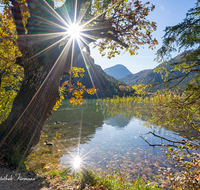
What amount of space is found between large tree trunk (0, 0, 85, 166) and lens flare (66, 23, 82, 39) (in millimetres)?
472

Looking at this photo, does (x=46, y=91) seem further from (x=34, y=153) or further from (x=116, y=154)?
(x=116, y=154)

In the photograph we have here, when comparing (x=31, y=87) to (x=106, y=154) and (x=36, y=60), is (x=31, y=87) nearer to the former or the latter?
(x=36, y=60)

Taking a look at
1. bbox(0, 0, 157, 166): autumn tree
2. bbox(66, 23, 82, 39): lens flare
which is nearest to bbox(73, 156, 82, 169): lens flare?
bbox(0, 0, 157, 166): autumn tree

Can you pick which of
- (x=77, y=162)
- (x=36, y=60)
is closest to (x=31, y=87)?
(x=36, y=60)

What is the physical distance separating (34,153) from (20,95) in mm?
4566

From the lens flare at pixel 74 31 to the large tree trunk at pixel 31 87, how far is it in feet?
1.55

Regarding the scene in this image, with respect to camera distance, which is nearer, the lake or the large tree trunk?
the large tree trunk

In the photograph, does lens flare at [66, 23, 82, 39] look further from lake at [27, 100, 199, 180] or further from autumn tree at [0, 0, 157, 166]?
lake at [27, 100, 199, 180]

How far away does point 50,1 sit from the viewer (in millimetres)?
3955

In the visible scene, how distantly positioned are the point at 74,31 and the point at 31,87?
2877 mm

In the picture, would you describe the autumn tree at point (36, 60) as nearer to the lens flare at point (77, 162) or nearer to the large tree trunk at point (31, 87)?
the large tree trunk at point (31, 87)

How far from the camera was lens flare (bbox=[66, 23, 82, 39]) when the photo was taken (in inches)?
185

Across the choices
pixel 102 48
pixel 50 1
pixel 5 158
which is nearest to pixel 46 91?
pixel 5 158

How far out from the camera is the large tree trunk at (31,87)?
3.86 metres
